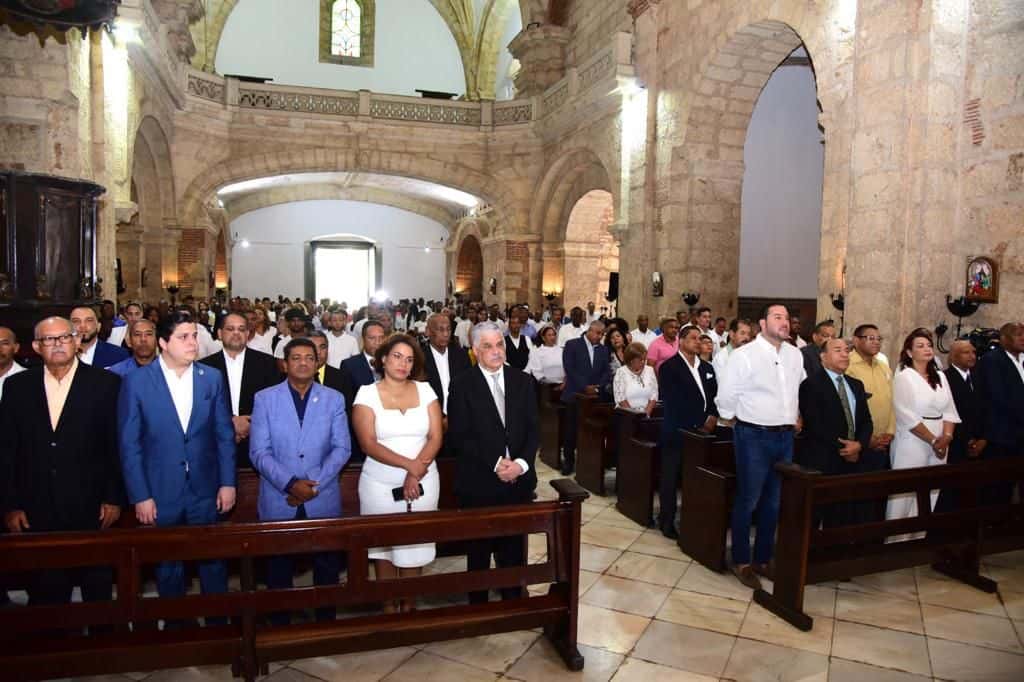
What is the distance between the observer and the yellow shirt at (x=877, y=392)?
189 inches

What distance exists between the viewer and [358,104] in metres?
17.3

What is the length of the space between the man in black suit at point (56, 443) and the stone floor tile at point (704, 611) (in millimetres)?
3043

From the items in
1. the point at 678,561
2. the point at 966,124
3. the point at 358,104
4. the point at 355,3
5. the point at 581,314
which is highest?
the point at 355,3

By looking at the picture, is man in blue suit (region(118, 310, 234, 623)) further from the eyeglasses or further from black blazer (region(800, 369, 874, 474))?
black blazer (region(800, 369, 874, 474))

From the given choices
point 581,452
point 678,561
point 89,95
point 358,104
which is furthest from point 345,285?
point 678,561

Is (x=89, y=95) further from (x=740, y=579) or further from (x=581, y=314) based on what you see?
(x=740, y=579)

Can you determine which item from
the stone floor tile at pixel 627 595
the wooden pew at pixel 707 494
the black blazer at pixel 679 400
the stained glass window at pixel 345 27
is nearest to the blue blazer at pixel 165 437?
the stone floor tile at pixel 627 595

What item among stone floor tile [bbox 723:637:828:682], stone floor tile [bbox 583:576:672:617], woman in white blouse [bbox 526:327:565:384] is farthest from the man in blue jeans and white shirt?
woman in white blouse [bbox 526:327:565:384]

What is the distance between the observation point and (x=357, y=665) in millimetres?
3357

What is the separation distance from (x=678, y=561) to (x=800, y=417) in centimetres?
130

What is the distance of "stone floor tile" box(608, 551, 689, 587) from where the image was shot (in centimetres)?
443

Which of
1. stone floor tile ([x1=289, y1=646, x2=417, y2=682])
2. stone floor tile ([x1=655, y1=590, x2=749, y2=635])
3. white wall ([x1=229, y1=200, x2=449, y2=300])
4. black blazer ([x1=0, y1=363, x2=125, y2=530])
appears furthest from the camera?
white wall ([x1=229, y1=200, x2=449, y2=300])

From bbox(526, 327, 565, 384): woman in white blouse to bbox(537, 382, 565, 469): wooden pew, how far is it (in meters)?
0.47

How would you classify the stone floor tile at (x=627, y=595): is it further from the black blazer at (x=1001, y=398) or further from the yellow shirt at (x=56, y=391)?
the yellow shirt at (x=56, y=391)
